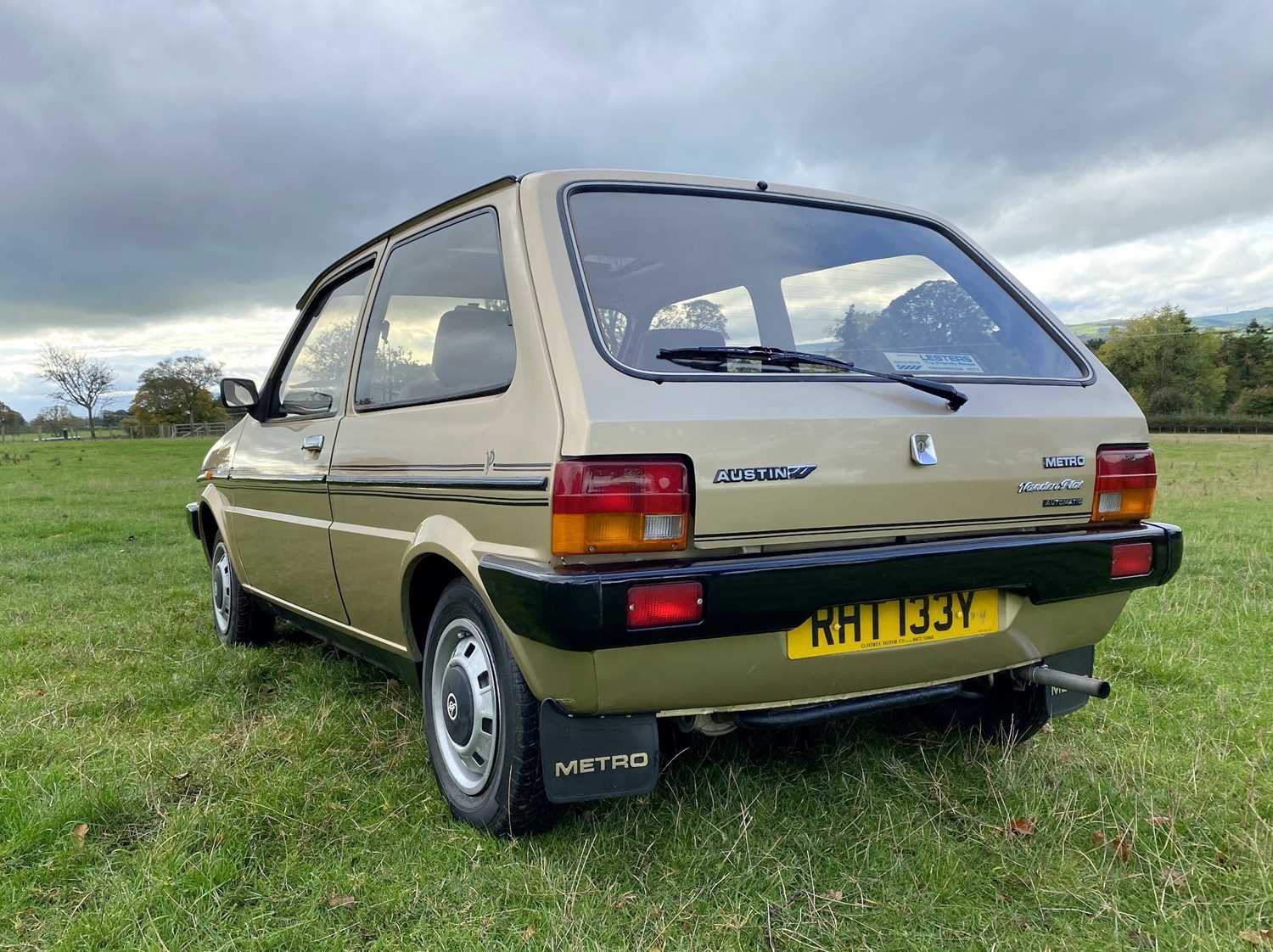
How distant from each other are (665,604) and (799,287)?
4.37ft

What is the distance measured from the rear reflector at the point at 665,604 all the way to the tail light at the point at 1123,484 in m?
1.31

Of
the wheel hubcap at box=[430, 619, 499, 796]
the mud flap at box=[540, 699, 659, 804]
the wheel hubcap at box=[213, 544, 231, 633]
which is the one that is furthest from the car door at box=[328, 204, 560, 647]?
the wheel hubcap at box=[213, 544, 231, 633]

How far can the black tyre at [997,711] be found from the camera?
2.94 meters

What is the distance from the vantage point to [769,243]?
2.90 meters

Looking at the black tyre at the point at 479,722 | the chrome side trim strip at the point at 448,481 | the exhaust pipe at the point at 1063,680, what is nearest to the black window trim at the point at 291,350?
the chrome side trim strip at the point at 448,481

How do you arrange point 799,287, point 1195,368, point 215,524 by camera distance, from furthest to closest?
1. point 1195,368
2. point 215,524
3. point 799,287

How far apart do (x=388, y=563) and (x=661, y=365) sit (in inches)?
48.8

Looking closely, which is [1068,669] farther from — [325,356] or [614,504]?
[325,356]

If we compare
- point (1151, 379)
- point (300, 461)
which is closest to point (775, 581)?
point (300, 461)

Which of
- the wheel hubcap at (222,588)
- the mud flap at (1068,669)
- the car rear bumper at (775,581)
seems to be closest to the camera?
the car rear bumper at (775,581)

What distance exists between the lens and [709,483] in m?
2.18

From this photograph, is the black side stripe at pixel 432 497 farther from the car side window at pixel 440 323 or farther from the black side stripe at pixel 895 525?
the black side stripe at pixel 895 525

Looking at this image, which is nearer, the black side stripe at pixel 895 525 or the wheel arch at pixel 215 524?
the black side stripe at pixel 895 525

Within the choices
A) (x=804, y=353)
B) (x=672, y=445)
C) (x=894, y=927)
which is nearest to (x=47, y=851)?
(x=672, y=445)
